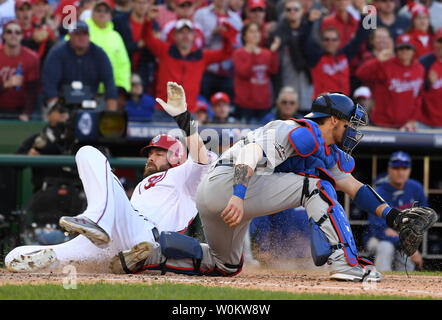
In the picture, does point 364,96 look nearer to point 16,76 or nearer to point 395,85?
point 395,85

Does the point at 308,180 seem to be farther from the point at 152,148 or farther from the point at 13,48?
the point at 13,48

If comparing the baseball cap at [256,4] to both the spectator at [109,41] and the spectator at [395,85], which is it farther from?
the spectator at [109,41]

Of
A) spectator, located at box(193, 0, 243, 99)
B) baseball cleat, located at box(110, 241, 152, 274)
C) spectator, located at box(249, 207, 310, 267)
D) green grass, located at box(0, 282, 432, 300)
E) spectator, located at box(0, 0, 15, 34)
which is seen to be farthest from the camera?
spectator, located at box(193, 0, 243, 99)

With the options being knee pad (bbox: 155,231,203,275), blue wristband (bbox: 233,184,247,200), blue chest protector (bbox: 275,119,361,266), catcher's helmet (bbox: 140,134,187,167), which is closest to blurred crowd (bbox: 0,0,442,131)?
catcher's helmet (bbox: 140,134,187,167)

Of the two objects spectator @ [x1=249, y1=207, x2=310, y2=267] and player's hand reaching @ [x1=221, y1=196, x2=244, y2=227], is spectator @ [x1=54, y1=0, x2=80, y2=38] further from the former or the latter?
player's hand reaching @ [x1=221, y1=196, x2=244, y2=227]

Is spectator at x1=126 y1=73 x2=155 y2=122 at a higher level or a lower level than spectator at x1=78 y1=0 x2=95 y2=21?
lower

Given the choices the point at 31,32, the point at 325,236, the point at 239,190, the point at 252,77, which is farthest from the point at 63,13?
the point at 325,236

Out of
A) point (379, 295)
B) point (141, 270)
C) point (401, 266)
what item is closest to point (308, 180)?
point (379, 295)
